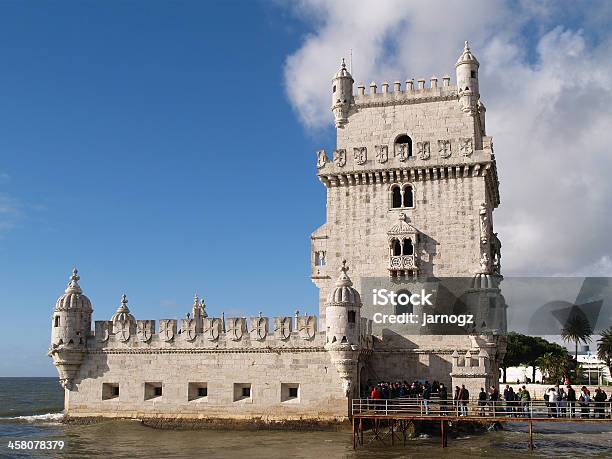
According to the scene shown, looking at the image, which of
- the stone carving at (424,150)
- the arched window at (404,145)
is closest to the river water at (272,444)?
the stone carving at (424,150)

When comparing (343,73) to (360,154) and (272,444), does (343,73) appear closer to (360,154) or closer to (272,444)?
(360,154)

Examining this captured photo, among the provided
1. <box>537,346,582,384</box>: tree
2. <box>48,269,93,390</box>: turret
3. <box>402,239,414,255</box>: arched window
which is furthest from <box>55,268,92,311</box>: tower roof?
<box>537,346,582,384</box>: tree

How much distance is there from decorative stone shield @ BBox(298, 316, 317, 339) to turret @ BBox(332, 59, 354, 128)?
12.8 meters

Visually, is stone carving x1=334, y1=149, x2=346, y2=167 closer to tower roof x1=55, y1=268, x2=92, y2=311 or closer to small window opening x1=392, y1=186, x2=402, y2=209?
small window opening x1=392, y1=186, x2=402, y2=209

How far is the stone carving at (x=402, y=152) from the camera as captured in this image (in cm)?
3916

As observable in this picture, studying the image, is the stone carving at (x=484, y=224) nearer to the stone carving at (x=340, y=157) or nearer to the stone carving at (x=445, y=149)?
the stone carving at (x=445, y=149)

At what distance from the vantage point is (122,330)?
37.9 m

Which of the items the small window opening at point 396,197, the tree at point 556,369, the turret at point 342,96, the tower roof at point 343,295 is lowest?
the tree at point 556,369

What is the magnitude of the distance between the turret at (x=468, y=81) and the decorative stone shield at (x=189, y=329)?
19.6m

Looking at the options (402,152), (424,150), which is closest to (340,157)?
(402,152)

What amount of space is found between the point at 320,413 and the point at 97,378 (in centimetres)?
1289

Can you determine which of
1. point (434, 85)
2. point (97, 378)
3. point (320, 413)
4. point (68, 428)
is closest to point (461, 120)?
point (434, 85)

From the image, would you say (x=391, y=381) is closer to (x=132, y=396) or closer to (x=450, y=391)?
(x=450, y=391)

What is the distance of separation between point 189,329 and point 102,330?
5298 mm
